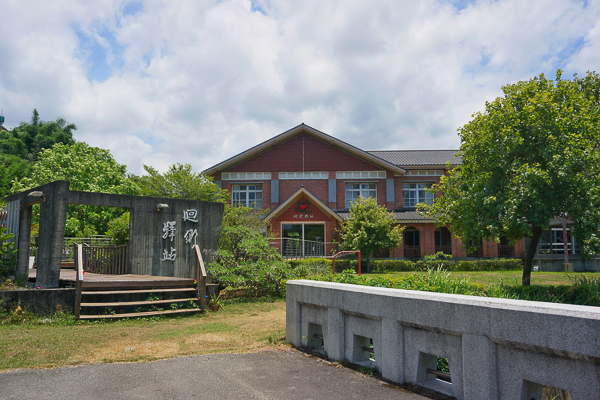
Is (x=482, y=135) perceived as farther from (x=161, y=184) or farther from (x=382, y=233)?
(x=161, y=184)

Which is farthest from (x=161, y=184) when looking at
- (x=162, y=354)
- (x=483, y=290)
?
(x=483, y=290)

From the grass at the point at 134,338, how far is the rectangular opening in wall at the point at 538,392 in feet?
13.5

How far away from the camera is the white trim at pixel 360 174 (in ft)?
104

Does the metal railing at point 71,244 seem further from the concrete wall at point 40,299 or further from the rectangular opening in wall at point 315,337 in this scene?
the rectangular opening in wall at point 315,337

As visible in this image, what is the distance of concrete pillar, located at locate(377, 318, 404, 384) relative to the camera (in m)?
4.84

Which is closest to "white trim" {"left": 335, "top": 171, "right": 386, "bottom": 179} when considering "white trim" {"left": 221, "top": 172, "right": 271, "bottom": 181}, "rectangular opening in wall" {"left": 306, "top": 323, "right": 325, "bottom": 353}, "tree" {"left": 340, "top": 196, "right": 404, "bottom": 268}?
"white trim" {"left": 221, "top": 172, "right": 271, "bottom": 181}

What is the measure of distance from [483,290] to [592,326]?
3787 millimetres

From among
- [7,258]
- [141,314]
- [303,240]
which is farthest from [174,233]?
[303,240]

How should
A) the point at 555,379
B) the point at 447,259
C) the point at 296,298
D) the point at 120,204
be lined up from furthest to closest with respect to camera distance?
the point at 447,259 → the point at 120,204 → the point at 296,298 → the point at 555,379

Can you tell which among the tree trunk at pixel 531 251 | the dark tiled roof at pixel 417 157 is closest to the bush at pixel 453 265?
the dark tiled roof at pixel 417 157

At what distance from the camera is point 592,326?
3244mm

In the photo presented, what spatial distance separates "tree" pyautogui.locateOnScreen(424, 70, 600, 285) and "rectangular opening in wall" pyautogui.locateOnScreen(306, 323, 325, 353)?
7.15 meters

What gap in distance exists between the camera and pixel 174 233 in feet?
44.5

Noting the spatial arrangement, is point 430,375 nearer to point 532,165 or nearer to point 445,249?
point 532,165
